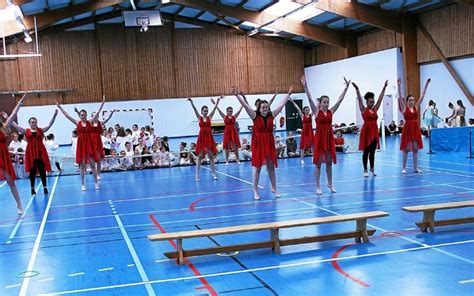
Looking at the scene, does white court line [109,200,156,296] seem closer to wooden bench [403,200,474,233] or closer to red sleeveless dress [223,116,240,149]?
wooden bench [403,200,474,233]

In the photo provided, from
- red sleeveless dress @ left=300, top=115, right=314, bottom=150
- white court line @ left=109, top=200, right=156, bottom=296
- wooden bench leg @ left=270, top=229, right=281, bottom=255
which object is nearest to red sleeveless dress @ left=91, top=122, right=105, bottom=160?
white court line @ left=109, top=200, right=156, bottom=296

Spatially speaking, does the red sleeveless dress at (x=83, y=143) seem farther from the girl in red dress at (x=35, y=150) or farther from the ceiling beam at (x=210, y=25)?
the ceiling beam at (x=210, y=25)

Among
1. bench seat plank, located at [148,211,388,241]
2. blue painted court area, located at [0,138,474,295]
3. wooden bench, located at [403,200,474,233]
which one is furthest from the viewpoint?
wooden bench, located at [403,200,474,233]

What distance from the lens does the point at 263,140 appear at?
9820 mm

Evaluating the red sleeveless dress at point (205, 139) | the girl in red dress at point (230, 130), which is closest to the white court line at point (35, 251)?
the red sleeveless dress at point (205, 139)

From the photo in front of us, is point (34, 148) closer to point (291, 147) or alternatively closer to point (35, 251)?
point (35, 251)

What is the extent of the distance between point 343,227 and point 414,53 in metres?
22.3

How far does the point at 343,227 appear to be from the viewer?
7.51m

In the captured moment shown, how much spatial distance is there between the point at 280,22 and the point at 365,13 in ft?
19.1

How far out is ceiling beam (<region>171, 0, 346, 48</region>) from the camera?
94.6 ft

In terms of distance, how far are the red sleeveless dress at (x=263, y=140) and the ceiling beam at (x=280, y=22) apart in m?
19.5

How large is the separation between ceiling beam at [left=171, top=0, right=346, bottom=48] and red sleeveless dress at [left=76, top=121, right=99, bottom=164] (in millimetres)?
16460

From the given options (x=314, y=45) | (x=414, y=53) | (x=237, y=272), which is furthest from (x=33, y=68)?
(x=237, y=272)

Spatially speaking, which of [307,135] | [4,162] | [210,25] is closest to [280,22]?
[210,25]
